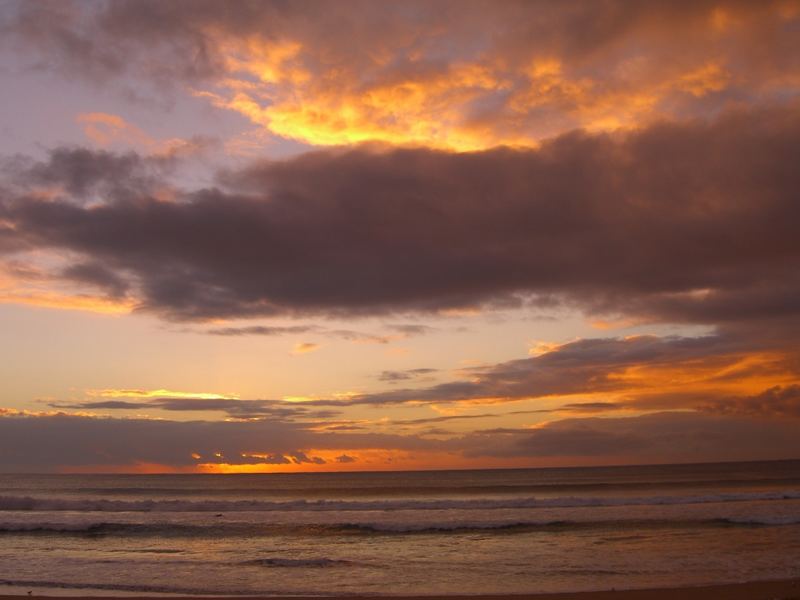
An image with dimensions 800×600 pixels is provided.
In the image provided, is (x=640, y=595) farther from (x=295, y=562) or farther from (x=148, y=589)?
(x=148, y=589)

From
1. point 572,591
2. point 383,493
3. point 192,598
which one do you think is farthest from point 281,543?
point 383,493

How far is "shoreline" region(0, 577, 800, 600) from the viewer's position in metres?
14.7

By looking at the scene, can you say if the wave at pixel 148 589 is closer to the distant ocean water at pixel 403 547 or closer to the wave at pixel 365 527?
the distant ocean water at pixel 403 547

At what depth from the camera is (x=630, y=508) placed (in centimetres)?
4009

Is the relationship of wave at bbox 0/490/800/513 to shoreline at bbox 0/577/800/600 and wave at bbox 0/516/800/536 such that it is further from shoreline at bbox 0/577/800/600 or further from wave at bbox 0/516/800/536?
shoreline at bbox 0/577/800/600

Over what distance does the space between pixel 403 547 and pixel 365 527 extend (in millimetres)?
7611

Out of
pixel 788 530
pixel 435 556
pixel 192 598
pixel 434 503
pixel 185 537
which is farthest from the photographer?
pixel 434 503

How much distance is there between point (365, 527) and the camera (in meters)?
32.8

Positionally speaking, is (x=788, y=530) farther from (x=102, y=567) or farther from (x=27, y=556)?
(x=27, y=556)

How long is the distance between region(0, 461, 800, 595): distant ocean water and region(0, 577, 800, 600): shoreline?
0.78 metres

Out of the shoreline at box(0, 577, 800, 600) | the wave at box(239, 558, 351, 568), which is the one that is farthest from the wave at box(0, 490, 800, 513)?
the shoreline at box(0, 577, 800, 600)

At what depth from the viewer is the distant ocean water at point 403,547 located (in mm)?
17891

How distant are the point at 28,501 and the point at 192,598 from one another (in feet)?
129

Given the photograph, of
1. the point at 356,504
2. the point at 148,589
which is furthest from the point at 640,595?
the point at 356,504
